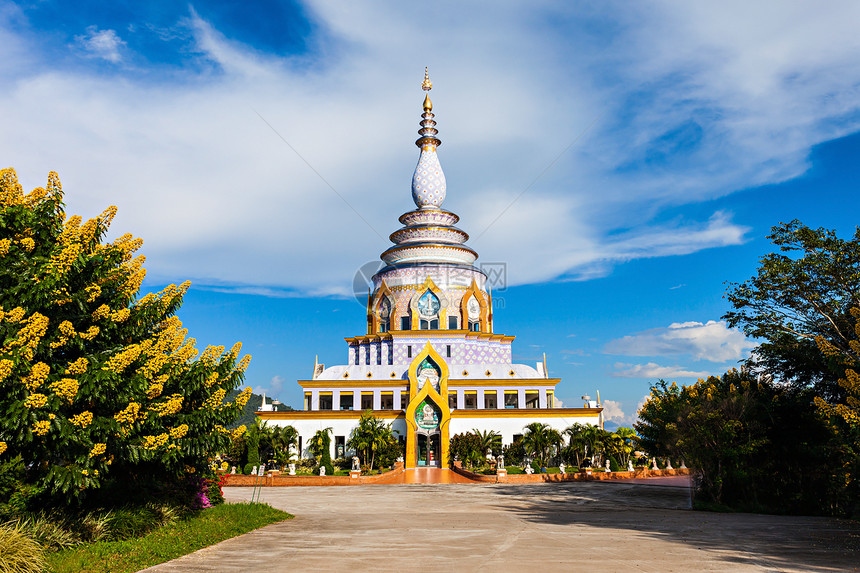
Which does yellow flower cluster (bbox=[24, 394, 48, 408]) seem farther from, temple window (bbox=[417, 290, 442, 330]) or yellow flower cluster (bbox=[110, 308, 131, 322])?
temple window (bbox=[417, 290, 442, 330])

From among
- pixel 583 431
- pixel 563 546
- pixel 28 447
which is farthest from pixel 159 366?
pixel 583 431

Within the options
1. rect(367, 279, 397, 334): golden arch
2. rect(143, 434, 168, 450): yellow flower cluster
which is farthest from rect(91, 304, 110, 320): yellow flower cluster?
rect(367, 279, 397, 334): golden arch

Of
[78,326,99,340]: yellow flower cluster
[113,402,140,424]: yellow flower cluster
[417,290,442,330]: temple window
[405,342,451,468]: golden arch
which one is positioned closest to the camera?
[113,402,140,424]: yellow flower cluster

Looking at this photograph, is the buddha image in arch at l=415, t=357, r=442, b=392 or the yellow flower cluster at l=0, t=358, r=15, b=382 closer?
the yellow flower cluster at l=0, t=358, r=15, b=382

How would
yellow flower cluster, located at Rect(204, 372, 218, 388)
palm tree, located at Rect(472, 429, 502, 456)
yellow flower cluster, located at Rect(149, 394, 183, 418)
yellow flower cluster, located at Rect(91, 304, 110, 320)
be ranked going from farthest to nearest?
palm tree, located at Rect(472, 429, 502, 456) → yellow flower cluster, located at Rect(204, 372, 218, 388) → yellow flower cluster, located at Rect(149, 394, 183, 418) → yellow flower cluster, located at Rect(91, 304, 110, 320)

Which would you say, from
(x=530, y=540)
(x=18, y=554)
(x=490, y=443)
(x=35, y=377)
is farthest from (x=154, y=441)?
(x=490, y=443)

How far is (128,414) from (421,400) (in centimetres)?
2921

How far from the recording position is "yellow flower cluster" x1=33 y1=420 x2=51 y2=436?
9680 millimetres

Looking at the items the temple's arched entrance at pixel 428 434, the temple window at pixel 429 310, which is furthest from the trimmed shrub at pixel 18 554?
the temple window at pixel 429 310

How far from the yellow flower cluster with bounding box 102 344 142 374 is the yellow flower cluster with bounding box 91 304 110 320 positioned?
0.86 metres

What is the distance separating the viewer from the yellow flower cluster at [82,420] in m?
10.3

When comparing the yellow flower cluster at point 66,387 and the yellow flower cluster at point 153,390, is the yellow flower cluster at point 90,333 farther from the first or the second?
the yellow flower cluster at point 153,390

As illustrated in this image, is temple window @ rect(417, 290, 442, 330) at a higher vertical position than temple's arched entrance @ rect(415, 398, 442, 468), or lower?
higher

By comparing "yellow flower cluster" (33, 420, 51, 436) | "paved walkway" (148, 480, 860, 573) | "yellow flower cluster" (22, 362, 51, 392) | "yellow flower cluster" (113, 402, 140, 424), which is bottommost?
"paved walkway" (148, 480, 860, 573)
